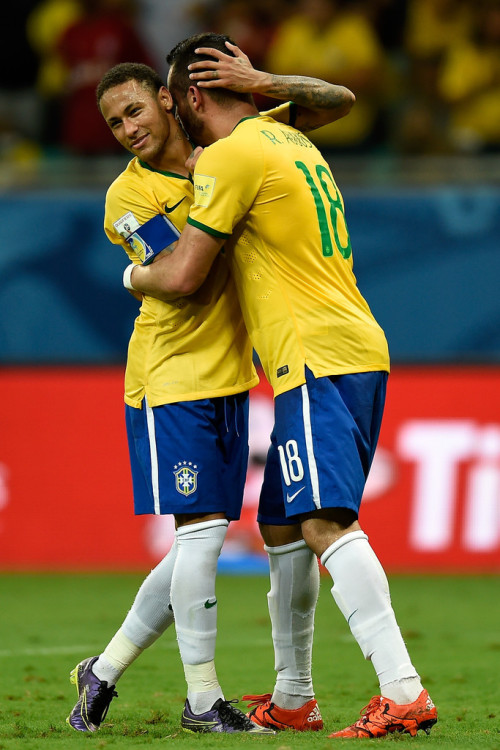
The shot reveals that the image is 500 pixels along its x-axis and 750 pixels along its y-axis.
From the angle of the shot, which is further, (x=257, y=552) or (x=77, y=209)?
(x=77, y=209)

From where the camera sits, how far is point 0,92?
11.8 metres

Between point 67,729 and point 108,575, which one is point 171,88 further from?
point 108,575

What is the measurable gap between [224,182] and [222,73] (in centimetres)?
43

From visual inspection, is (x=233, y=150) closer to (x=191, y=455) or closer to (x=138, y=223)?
(x=138, y=223)

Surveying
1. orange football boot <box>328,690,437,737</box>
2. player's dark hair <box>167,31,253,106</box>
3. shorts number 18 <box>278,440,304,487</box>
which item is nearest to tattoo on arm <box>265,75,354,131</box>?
player's dark hair <box>167,31,253,106</box>

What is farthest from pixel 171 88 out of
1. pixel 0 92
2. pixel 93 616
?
pixel 0 92

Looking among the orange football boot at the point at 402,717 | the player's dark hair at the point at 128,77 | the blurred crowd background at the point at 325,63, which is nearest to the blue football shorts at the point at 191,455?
the orange football boot at the point at 402,717

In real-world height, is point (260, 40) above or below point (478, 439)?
above

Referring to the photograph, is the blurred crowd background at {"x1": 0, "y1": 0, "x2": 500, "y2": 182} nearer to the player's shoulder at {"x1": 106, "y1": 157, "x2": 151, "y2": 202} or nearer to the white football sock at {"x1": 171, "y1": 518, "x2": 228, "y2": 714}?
the player's shoulder at {"x1": 106, "y1": 157, "x2": 151, "y2": 202}

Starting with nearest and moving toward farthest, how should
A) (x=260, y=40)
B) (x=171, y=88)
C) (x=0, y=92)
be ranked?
1. (x=171, y=88)
2. (x=260, y=40)
3. (x=0, y=92)

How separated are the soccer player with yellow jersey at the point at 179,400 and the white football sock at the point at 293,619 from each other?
0.19ft

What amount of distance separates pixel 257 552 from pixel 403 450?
54.1 inches

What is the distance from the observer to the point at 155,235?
4.21 metres

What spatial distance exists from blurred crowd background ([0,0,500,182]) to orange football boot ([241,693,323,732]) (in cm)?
668
